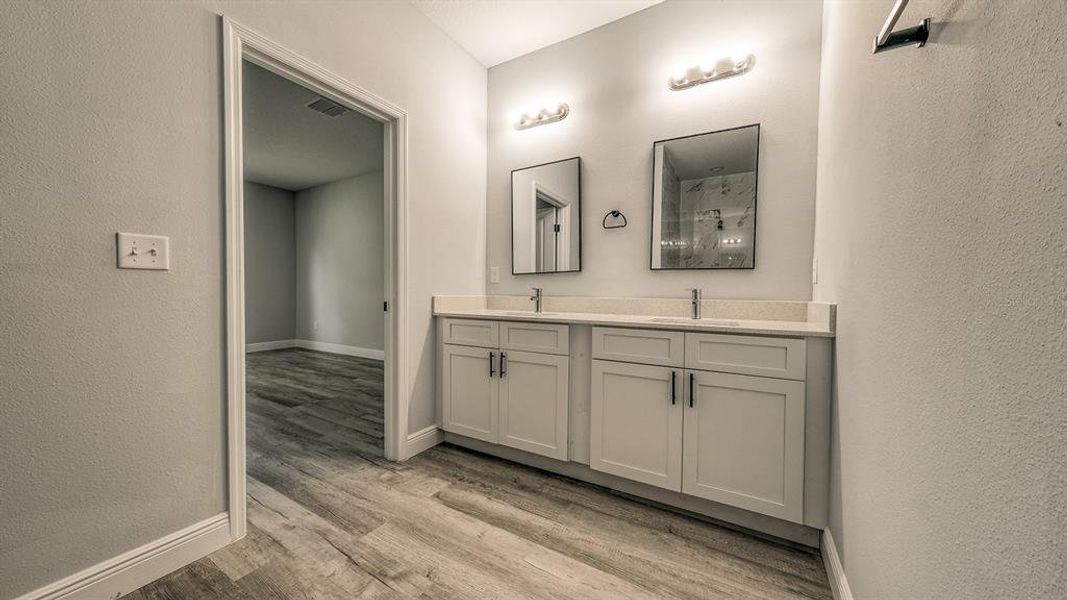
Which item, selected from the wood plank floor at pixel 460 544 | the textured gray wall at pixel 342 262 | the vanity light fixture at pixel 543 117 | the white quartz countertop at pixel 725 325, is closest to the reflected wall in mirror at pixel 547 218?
the vanity light fixture at pixel 543 117

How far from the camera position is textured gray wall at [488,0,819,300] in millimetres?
1927

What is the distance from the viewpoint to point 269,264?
589 centimetres

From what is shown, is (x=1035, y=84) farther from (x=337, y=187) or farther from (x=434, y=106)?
(x=337, y=187)

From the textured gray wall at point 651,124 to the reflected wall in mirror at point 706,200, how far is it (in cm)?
5

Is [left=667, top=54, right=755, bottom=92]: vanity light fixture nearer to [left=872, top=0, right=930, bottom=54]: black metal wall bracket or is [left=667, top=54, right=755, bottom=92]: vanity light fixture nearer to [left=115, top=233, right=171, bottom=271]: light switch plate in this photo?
[left=872, top=0, right=930, bottom=54]: black metal wall bracket

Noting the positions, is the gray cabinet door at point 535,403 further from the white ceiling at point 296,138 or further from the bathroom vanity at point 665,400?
the white ceiling at point 296,138

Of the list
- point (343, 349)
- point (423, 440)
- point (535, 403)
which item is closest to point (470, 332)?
point (535, 403)

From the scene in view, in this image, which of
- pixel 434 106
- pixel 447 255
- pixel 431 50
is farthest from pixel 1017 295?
pixel 431 50

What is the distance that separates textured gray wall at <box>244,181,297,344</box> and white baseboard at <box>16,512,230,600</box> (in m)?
5.09

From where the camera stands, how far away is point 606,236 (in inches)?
95.3

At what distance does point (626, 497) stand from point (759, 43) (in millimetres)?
2400

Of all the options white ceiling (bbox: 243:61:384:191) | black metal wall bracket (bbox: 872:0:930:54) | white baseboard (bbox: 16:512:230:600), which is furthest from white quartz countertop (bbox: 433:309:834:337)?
white ceiling (bbox: 243:61:384:191)

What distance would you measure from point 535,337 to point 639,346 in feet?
1.86

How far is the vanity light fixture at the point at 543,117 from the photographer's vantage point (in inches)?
100
